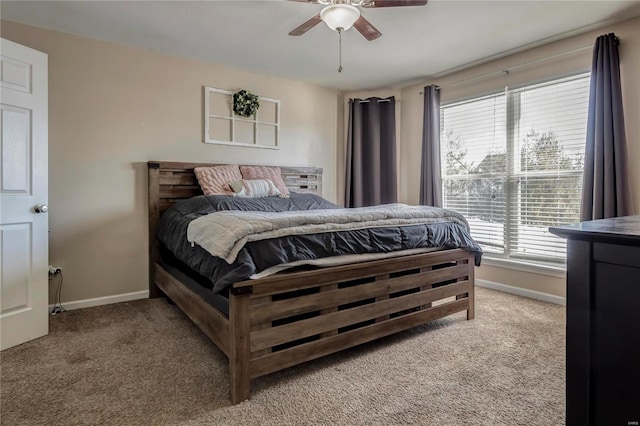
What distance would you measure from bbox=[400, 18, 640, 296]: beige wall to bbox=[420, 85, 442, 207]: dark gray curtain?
0.17m

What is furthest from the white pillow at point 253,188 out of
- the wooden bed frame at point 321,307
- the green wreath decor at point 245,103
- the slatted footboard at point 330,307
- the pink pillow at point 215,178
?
the slatted footboard at point 330,307

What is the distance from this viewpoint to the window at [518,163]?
10.1 feet

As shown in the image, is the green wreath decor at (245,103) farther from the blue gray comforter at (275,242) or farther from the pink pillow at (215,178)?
the blue gray comforter at (275,242)

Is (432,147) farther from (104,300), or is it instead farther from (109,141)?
(104,300)

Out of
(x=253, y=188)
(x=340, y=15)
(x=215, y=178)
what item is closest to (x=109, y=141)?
(x=215, y=178)

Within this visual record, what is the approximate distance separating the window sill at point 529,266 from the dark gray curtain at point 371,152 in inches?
55.9

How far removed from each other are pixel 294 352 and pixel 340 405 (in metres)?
0.34

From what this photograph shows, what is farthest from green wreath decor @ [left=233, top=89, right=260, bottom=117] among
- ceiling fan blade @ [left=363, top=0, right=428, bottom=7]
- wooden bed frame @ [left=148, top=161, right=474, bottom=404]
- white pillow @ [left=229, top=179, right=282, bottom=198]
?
ceiling fan blade @ [left=363, top=0, right=428, bottom=7]

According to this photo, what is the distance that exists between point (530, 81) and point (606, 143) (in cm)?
99

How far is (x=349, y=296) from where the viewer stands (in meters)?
2.00

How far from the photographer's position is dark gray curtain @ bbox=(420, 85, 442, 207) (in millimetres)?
4039

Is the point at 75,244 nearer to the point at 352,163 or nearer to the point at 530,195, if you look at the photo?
the point at 352,163

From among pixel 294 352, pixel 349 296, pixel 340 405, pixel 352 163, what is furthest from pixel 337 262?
pixel 352 163

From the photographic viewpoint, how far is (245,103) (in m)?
3.82
